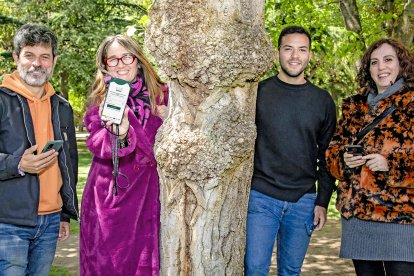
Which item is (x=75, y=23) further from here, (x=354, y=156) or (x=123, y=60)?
(x=354, y=156)

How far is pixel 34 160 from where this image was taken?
3057mm

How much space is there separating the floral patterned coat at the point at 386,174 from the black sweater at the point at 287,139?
0.87ft

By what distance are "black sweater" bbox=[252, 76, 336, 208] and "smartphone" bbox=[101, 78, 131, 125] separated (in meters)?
1.02

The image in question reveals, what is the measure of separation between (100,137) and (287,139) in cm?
129

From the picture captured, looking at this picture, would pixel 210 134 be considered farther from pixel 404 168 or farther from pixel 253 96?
pixel 404 168

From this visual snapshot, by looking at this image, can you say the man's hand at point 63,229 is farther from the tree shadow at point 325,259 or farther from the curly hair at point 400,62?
the tree shadow at point 325,259

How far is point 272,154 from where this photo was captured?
139 inches

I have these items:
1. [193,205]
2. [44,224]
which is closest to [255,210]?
[193,205]

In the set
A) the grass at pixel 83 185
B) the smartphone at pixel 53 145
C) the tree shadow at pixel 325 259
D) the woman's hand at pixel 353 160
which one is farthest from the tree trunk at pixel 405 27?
the smartphone at pixel 53 145

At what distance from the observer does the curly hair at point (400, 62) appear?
3.30m

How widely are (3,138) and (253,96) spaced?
1.58 meters

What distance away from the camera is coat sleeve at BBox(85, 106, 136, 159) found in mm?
3029

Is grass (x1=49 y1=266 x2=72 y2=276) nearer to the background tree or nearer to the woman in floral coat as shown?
the woman in floral coat

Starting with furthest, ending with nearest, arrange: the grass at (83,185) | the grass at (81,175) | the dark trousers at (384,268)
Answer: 1. the grass at (83,185)
2. the grass at (81,175)
3. the dark trousers at (384,268)
